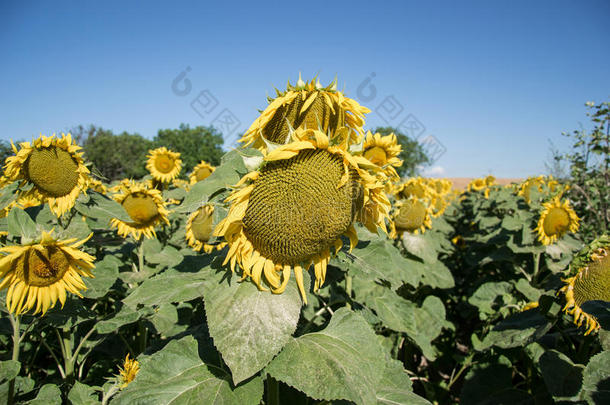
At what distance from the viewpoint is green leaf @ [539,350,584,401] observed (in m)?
2.41

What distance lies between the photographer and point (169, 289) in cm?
148

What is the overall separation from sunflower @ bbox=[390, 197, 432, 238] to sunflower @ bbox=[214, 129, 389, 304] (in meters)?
3.11

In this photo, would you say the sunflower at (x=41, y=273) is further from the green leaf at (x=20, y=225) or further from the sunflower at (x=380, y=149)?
the sunflower at (x=380, y=149)

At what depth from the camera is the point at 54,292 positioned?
235cm

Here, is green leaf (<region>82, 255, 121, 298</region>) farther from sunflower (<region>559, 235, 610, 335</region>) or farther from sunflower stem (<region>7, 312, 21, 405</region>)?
sunflower (<region>559, 235, 610, 335</region>)

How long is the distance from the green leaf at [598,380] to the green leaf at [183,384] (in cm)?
189

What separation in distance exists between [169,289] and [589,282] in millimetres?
2852

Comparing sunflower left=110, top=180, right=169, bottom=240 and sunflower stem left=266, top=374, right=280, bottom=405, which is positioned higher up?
Answer: sunflower left=110, top=180, right=169, bottom=240

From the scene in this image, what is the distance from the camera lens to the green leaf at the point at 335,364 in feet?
4.21

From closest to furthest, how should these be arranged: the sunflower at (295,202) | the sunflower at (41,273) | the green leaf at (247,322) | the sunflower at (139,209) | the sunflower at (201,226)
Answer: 1. the green leaf at (247,322)
2. the sunflower at (295,202)
3. the sunflower at (41,273)
4. the sunflower at (201,226)
5. the sunflower at (139,209)

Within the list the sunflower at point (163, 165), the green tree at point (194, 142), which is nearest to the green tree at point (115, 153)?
the green tree at point (194, 142)

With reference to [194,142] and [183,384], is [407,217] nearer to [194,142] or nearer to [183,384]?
[183,384]

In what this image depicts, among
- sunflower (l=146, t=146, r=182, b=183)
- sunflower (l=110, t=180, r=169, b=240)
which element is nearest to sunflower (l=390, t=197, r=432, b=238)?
sunflower (l=110, t=180, r=169, b=240)

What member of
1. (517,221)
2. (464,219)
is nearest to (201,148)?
(464,219)
